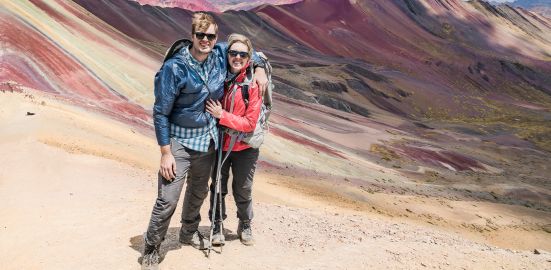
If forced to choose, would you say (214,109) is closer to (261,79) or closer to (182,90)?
(182,90)

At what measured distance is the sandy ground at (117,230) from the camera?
4.45m

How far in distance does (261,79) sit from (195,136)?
2.50 ft

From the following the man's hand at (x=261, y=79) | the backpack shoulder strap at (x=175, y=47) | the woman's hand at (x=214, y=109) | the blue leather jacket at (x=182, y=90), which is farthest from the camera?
the man's hand at (x=261, y=79)

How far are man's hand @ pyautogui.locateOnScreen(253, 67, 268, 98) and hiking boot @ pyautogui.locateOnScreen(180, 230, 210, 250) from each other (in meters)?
1.50

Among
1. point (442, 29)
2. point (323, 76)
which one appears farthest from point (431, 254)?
point (442, 29)

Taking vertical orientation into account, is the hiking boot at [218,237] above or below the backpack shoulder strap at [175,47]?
below

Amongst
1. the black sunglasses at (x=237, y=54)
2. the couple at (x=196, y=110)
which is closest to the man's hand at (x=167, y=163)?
the couple at (x=196, y=110)

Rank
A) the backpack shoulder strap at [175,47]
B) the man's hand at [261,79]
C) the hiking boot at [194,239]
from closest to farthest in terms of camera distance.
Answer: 1. the backpack shoulder strap at [175,47]
2. the man's hand at [261,79]
3. the hiking boot at [194,239]

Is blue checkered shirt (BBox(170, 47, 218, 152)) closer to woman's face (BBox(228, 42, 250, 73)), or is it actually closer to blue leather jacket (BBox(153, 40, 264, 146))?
blue leather jacket (BBox(153, 40, 264, 146))

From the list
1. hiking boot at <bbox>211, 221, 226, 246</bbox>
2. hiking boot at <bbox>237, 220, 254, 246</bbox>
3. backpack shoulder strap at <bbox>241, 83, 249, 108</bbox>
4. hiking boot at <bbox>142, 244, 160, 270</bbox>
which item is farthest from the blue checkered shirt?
hiking boot at <bbox>237, 220, 254, 246</bbox>

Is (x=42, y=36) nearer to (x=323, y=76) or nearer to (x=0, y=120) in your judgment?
(x=0, y=120)

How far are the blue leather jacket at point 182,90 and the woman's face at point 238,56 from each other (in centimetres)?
8

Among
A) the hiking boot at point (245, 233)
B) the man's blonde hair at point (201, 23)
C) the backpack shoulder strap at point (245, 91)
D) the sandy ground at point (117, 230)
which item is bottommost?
the sandy ground at point (117, 230)

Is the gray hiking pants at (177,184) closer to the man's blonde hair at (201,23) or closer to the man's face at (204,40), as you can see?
the man's face at (204,40)
